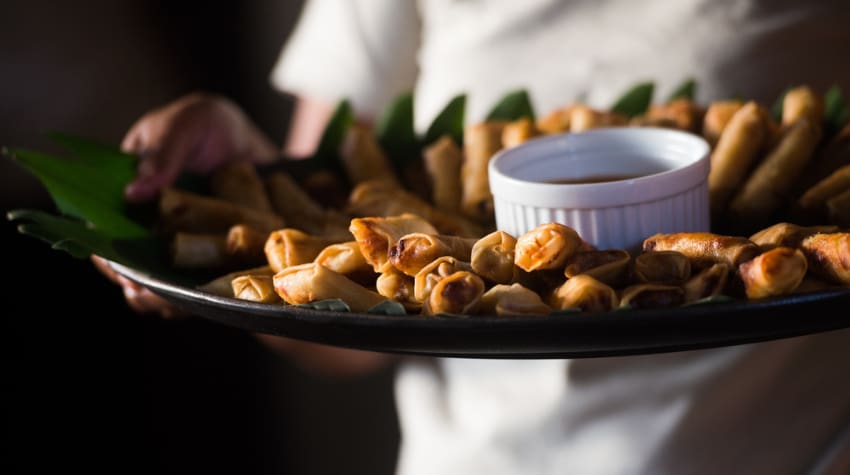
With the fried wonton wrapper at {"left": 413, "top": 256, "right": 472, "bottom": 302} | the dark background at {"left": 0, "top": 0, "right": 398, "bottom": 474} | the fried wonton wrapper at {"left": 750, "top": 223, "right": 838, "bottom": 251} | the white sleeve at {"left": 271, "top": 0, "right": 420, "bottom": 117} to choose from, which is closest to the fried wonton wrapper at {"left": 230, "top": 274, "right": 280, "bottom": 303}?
the fried wonton wrapper at {"left": 413, "top": 256, "right": 472, "bottom": 302}

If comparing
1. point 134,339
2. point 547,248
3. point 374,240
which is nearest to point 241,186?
point 374,240

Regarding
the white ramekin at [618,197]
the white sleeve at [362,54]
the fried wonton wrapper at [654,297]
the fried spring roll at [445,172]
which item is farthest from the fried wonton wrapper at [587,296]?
the white sleeve at [362,54]

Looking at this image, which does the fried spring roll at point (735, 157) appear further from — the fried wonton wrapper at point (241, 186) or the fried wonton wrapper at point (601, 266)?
the fried wonton wrapper at point (241, 186)

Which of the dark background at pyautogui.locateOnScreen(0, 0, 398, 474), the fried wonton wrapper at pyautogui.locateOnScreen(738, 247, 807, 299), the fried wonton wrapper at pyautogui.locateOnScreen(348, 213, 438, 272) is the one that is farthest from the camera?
the dark background at pyautogui.locateOnScreen(0, 0, 398, 474)

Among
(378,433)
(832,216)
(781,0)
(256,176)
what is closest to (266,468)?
(378,433)

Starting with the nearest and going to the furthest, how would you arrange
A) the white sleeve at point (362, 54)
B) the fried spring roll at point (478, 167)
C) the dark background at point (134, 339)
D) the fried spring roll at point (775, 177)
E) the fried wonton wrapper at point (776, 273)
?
the fried wonton wrapper at point (776, 273), the fried spring roll at point (775, 177), the fried spring roll at point (478, 167), the white sleeve at point (362, 54), the dark background at point (134, 339)

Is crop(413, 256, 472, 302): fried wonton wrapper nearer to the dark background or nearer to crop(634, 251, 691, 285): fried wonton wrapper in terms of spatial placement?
crop(634, 251, 691, 285): fried wonton wrapper
